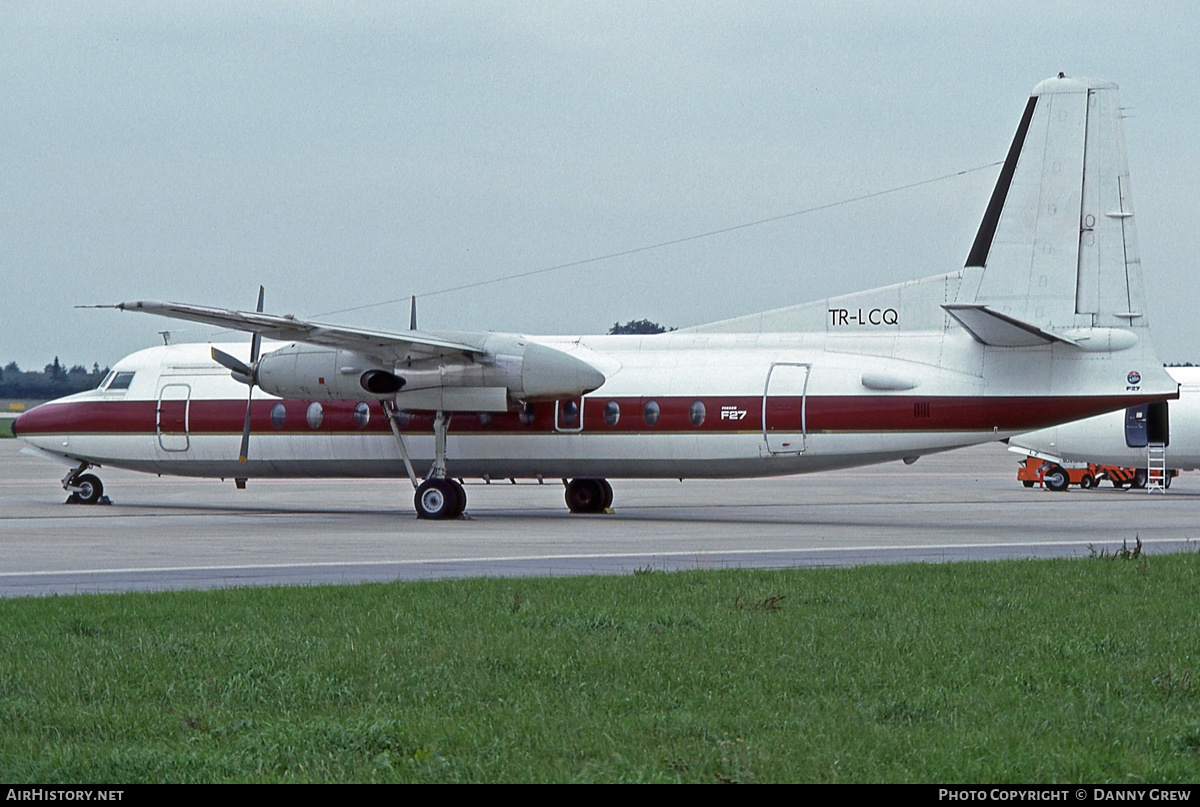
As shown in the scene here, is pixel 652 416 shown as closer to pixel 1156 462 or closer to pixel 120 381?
pixel 120 381

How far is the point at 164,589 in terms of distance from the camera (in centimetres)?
1441

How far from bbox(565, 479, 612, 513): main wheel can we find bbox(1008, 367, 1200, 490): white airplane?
623 inches

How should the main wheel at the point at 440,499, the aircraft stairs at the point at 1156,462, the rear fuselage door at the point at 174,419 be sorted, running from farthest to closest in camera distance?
the aircraft stairs at the point at 1156,462 → the rear fuselage door at the point at 174,419 → the main wheel at the point at 440,499

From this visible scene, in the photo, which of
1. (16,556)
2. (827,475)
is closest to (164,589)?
(16,556)

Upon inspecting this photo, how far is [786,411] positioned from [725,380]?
1459mm

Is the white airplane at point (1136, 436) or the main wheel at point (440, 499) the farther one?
the white airplane at point (1136, 436)

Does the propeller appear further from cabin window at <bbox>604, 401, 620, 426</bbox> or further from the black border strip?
the black border strip

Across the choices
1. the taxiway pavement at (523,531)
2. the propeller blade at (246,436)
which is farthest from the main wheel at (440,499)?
the propeller blade at (246,436)

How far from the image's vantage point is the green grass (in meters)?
7.05

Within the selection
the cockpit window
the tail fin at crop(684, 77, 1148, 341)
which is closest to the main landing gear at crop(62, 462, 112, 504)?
the cockpit window

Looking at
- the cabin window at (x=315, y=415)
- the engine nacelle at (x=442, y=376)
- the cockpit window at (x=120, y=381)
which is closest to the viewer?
the engine nacelle at (x=442, y=376)

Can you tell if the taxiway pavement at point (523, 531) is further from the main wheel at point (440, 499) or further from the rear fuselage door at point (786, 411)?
the rear fuselage door at point (786, 411)

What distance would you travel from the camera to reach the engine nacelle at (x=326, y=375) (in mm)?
26797

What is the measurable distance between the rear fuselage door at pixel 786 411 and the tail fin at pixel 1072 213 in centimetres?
352
